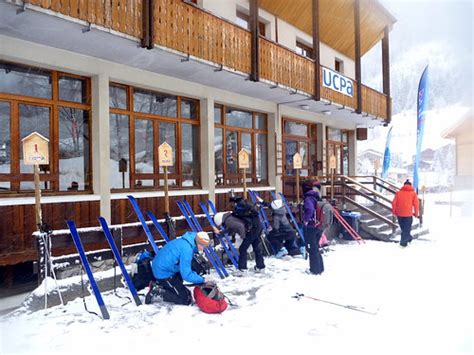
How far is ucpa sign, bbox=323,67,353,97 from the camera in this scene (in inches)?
462

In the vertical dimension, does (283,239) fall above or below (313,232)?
below

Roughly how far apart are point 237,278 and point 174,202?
8.81 feet

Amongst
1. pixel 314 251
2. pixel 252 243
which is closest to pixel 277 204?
pixel 252 243

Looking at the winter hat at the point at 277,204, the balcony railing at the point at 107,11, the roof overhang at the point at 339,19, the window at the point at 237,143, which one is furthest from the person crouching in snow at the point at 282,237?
the roof overhang at the point at 339,19

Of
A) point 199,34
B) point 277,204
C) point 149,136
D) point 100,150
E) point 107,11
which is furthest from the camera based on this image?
point 149,136

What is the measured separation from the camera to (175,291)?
5.31 metres

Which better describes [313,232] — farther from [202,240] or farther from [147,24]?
[147,24]

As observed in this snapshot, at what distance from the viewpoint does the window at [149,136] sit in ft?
25.2

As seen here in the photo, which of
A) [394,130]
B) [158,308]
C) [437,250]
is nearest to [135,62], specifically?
[158,308]

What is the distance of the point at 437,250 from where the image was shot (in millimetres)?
9172

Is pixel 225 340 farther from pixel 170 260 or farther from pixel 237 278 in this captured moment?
pixel 237 278

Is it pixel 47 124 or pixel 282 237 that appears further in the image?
pixel 282 237

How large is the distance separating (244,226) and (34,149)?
3.80 m

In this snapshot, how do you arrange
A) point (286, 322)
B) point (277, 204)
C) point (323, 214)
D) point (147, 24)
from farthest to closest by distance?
point (277, 204) → point (323, 214) → point (147, 24) → point (286, 322)
